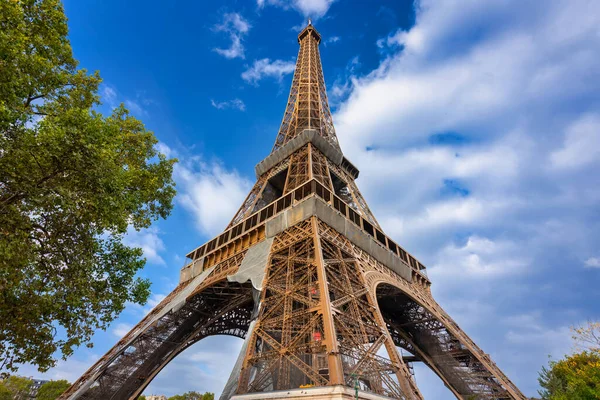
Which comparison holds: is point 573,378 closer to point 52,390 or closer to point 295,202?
point 295,202

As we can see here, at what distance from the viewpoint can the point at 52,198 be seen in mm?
7203

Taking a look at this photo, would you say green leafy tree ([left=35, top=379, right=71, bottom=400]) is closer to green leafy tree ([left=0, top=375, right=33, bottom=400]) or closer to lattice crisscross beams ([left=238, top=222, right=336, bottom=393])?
green leafy tree ([left=0, top=375, right=33, bottom=400])

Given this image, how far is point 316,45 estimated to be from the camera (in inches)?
1964

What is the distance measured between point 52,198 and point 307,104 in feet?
108

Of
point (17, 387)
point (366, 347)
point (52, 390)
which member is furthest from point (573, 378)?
point (17, 387)

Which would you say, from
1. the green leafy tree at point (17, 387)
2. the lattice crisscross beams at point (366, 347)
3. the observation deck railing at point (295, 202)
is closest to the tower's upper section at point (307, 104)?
the observation deck railing at point (295, 202)

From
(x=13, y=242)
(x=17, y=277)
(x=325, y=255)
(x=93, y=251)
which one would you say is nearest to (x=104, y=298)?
(x=93, y=251)

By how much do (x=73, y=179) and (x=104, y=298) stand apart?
3640mm

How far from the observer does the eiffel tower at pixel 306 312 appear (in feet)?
33.8

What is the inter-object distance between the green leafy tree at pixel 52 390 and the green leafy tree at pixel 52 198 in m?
49.8

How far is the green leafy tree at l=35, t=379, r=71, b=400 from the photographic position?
146ft

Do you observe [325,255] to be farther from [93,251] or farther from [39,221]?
[39,221]

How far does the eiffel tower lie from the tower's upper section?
16.7ft

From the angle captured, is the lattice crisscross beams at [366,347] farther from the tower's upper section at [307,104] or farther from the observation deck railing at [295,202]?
the tower's upper section at [307,104]
